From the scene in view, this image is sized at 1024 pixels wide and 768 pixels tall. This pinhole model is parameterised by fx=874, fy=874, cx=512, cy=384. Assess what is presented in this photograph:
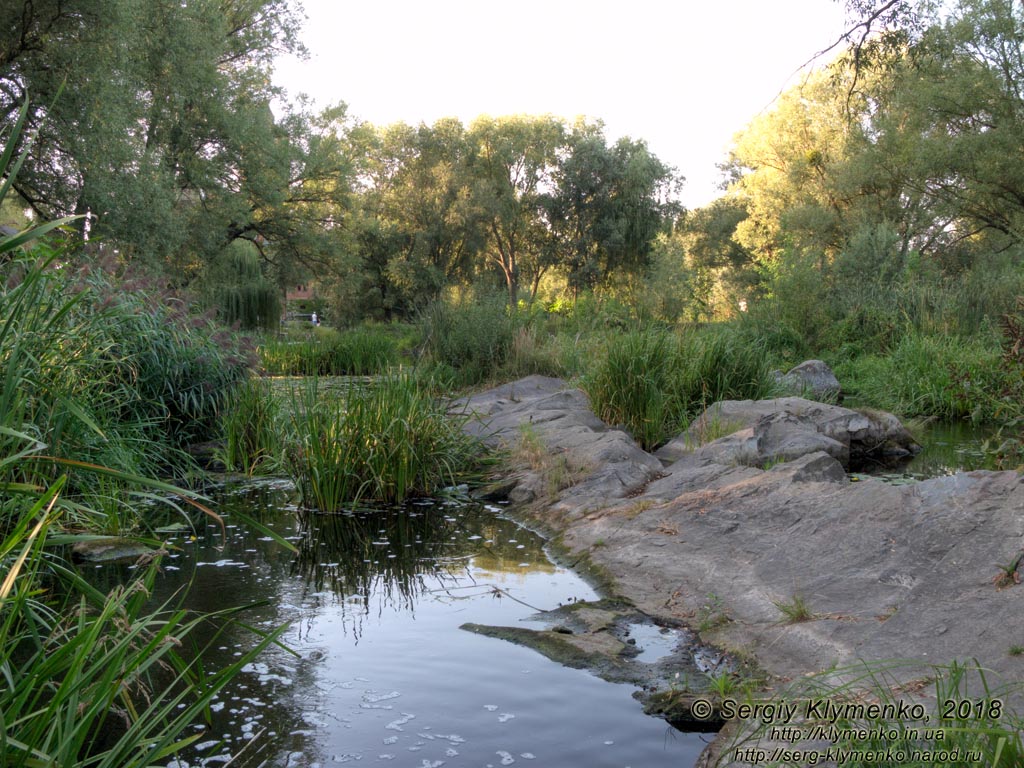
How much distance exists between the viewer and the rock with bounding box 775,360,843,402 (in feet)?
38.6

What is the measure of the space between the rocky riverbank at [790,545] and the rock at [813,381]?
4142 mm

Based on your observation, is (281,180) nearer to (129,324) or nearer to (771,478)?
(129,324)

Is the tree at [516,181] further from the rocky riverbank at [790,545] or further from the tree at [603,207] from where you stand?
the rocky riverbank at [790,545]

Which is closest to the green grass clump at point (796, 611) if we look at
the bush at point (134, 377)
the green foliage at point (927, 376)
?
the bush at point (134, 377)

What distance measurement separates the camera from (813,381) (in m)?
12.6

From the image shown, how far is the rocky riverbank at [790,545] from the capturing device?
3367 millimetres

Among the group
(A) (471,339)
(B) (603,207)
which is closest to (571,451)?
(A) (471,339)

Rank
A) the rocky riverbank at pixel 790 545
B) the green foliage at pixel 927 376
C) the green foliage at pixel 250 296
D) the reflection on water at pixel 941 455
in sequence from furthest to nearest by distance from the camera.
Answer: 1. the green foliage at pixel 250 296
2. the green foliage at pixel 927 376
3. the reflection on water at pixel 941 455
4. the rocky riverbank at pixel 790 545

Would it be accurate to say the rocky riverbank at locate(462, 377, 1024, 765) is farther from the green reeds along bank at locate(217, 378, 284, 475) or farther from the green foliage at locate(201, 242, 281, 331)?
the green foliage at locate(201, 242, 281, 331)

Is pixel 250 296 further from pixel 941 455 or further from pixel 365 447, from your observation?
pixel 941 455

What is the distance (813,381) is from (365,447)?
7.98 meters

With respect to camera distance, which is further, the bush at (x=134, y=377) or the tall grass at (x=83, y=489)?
the bush at (x=134, y=377)

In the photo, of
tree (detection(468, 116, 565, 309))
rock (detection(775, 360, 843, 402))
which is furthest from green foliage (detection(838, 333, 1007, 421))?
tree (detection(468, 116, 565, 309))

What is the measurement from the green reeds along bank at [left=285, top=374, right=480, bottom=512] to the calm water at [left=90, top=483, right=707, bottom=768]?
2.19ft
